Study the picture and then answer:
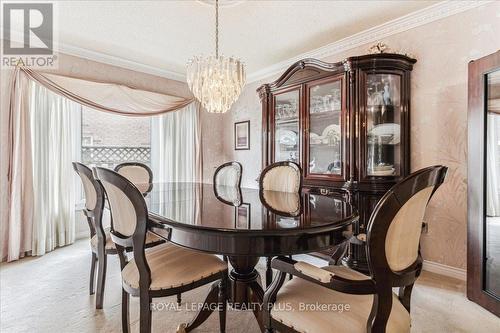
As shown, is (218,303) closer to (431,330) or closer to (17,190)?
(431,330)

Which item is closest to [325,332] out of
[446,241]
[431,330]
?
[431,330]

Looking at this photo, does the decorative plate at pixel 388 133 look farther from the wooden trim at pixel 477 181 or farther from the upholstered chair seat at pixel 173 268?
the upholstered chair seat at pixel 173 268

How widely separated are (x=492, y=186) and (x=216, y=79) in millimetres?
2180

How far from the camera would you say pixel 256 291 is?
63.8 inches

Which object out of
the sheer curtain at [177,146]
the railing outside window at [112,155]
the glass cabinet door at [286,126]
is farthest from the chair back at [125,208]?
the sheer curtain at [177,146]

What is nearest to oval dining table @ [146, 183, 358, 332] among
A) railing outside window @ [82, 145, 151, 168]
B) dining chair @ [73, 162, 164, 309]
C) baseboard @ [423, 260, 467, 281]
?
dining chair @ [73, 162, 164, 309]

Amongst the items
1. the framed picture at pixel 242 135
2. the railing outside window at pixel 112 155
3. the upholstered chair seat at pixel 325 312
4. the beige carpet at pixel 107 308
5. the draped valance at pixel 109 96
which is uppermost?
the draped valance at pixel 109 96

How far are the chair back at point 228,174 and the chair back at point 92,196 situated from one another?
1222 millimetres

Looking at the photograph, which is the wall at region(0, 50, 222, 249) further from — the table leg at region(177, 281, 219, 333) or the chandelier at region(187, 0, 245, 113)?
the table leg at region(177, 281, 219, 333)

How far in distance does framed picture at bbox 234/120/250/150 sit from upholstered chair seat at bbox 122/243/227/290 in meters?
2.93

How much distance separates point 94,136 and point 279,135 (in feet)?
8.40

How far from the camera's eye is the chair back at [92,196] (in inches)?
74.7

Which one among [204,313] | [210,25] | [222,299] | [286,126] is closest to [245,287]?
[222,299]

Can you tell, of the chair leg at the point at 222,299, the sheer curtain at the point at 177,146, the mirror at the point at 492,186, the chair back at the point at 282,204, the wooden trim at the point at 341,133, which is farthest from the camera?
the sheer curtain at the point at 177,146
